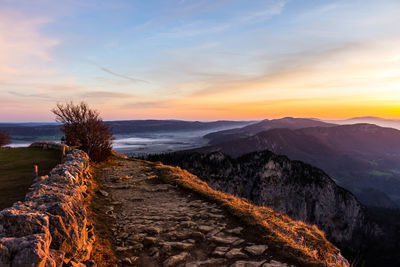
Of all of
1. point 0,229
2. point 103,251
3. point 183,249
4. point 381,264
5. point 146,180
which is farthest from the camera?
point 381,264

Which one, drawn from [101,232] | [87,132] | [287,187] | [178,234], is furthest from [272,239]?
[287,187]

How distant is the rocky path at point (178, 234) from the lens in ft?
18.7

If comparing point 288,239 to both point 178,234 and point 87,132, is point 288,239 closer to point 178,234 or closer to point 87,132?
point 178,234

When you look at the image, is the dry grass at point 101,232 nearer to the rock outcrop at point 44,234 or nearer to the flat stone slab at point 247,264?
the rock outcrop at point 44,234

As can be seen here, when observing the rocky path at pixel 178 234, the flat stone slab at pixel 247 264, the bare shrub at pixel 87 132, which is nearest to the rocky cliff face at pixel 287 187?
the bare shrub at pixel 87 132

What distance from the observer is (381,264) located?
101 meters

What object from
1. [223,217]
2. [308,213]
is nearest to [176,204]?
[223,217]

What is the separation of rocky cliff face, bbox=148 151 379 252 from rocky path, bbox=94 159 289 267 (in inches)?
3490

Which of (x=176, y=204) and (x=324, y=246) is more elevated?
(x=176, y=204)

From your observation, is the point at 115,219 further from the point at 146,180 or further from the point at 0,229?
the point at 146,180

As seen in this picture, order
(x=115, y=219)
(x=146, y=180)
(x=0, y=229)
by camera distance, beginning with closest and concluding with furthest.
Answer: (x=0, y=229)
(x=115, y=219)
(x=146, y=180)

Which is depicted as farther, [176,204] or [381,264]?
[381,264]

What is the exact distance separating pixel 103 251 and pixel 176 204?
4.81 meters

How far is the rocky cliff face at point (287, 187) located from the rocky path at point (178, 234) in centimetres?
8864
